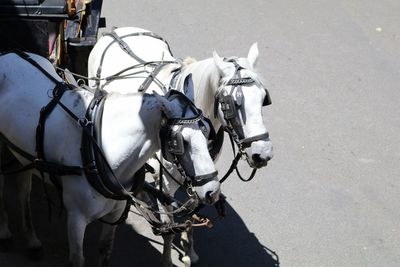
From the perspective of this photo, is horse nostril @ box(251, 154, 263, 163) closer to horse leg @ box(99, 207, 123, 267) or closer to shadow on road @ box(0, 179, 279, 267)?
horse leg @ box(99, 207, 123, 267)

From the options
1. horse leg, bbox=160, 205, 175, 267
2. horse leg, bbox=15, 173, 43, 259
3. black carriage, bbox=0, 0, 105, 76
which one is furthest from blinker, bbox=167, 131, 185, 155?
black carriage, bbox=0, 0, 105, 76

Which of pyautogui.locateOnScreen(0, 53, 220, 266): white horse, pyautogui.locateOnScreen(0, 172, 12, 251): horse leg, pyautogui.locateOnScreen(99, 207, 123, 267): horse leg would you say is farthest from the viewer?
pyautogui.locateOnScreen(0, 172, 12, 251): horse leg

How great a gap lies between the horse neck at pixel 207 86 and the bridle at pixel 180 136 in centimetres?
74

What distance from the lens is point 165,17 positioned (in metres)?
8.77

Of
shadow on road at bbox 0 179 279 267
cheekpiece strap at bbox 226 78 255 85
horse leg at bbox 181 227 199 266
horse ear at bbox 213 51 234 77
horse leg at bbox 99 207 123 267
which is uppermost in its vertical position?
horse ear at bbox 213 51 234 77

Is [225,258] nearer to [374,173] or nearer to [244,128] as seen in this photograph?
[244,128]

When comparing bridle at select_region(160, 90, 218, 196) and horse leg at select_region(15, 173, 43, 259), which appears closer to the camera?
bridle at select_region(160, 90, 218, 196)

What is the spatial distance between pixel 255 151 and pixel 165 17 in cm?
503

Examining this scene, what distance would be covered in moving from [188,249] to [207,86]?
148cm

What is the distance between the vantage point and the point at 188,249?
510cm

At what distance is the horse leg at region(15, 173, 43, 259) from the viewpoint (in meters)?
4.71

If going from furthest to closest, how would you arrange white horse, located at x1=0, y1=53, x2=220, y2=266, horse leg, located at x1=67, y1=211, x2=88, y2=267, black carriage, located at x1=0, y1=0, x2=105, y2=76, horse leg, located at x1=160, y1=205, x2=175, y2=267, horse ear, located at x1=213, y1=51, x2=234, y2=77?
black carriage, located at x1=0, y1=0, x2=105, y2=76
horse leg, located at x1=160, y1=205, x2=175, y2=267
horse ear, located at x1=213, y1=51, x2=234, y2=77
horse leg, located at x1=67, y1=211, x2=88, y2=267
white horse, located at x1=0, y1=53, x2=220, y2=266

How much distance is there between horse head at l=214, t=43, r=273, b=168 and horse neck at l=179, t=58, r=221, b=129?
0.09 metres

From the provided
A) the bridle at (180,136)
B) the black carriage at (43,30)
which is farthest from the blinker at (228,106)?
the black carriage at (43,30)
